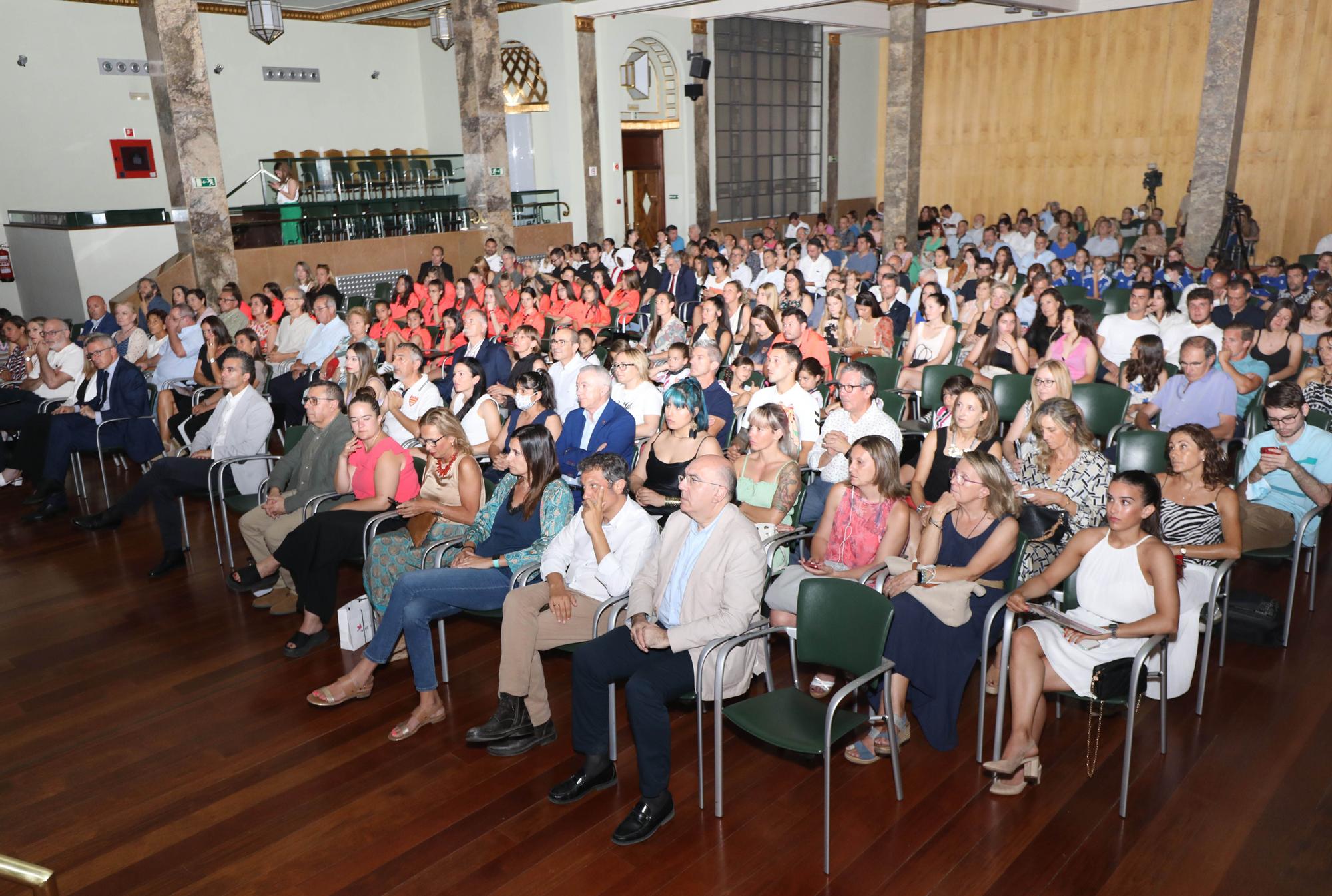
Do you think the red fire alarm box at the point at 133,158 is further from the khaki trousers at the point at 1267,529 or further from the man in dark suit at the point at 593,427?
the khaki trousers at the point at 1267,529

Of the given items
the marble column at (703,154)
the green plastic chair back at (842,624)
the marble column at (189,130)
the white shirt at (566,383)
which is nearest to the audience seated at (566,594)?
the green plastic chair back at (842,624)

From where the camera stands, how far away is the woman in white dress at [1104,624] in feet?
10.7

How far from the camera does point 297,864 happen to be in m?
3.10

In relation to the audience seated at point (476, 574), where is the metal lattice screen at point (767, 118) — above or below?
above

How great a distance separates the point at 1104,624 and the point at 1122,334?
4311 mm

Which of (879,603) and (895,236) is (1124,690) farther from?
(895,236)

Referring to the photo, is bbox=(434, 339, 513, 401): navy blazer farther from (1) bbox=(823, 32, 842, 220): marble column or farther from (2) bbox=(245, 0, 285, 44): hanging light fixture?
(1) bbox=(823, 32, 842, 220): marble column

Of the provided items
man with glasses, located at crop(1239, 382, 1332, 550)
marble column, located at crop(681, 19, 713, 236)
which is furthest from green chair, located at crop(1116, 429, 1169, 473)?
marble column, located at crop(681, 19, 713, 236)

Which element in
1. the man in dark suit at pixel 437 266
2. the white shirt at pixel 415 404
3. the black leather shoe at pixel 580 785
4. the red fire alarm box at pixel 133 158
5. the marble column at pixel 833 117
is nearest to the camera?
the black leather shoe at pixel 580 785

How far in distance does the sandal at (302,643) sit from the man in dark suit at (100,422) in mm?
2756

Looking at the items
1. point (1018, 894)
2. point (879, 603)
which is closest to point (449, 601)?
point (879, 603)

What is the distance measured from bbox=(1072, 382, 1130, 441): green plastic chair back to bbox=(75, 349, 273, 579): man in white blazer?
186 inches

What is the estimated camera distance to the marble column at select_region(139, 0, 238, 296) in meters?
10.3

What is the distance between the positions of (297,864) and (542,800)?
81cm
